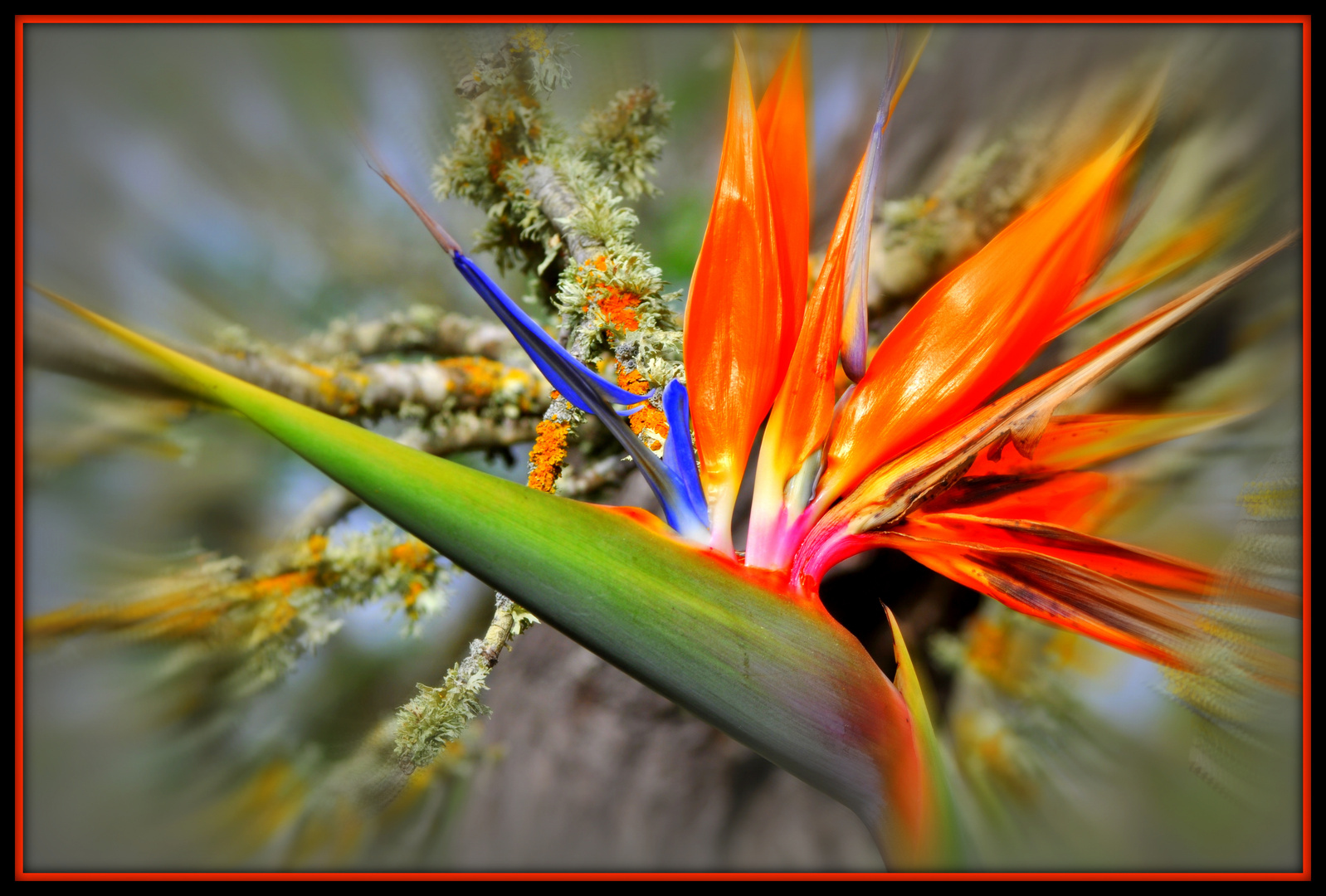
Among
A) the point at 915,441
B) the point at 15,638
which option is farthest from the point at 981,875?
the point at 15,638

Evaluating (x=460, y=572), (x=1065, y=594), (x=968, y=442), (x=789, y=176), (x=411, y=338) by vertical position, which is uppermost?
(x=411, y=338)

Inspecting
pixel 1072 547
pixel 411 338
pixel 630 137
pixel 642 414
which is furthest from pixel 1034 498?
pixel 411 338

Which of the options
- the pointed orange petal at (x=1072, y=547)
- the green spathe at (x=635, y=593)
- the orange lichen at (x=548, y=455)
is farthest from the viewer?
the orange lichen at (x=548, y=455)

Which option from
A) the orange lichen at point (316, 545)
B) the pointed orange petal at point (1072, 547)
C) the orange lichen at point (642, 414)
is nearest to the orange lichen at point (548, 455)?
the orange lichen at point (642, 414)

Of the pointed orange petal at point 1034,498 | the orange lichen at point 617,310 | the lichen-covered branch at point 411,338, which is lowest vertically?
the pointed orange petal at point 1034,498

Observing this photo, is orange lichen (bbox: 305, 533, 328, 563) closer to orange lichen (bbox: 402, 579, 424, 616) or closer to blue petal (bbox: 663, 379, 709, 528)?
orange lichen (bbox: 402, 579, 424, 616)

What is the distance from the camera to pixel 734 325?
20.7 inches

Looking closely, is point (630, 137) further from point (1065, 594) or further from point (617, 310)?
point (1065, 594)

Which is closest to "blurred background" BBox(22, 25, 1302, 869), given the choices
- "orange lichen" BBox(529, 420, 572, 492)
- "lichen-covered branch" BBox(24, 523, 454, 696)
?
"lichen-covered branch" BBox(24, 523, 454, 696)

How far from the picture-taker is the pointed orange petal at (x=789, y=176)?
1.75ft

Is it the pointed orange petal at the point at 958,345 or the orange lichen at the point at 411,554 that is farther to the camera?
the orange lichen at the point at 411,554

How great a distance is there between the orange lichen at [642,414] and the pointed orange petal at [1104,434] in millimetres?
273

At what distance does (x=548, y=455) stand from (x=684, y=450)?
0.16 metres

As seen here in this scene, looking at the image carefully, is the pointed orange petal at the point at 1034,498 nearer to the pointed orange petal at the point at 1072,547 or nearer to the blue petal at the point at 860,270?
the pointed orange petal at the point at 1072,547
